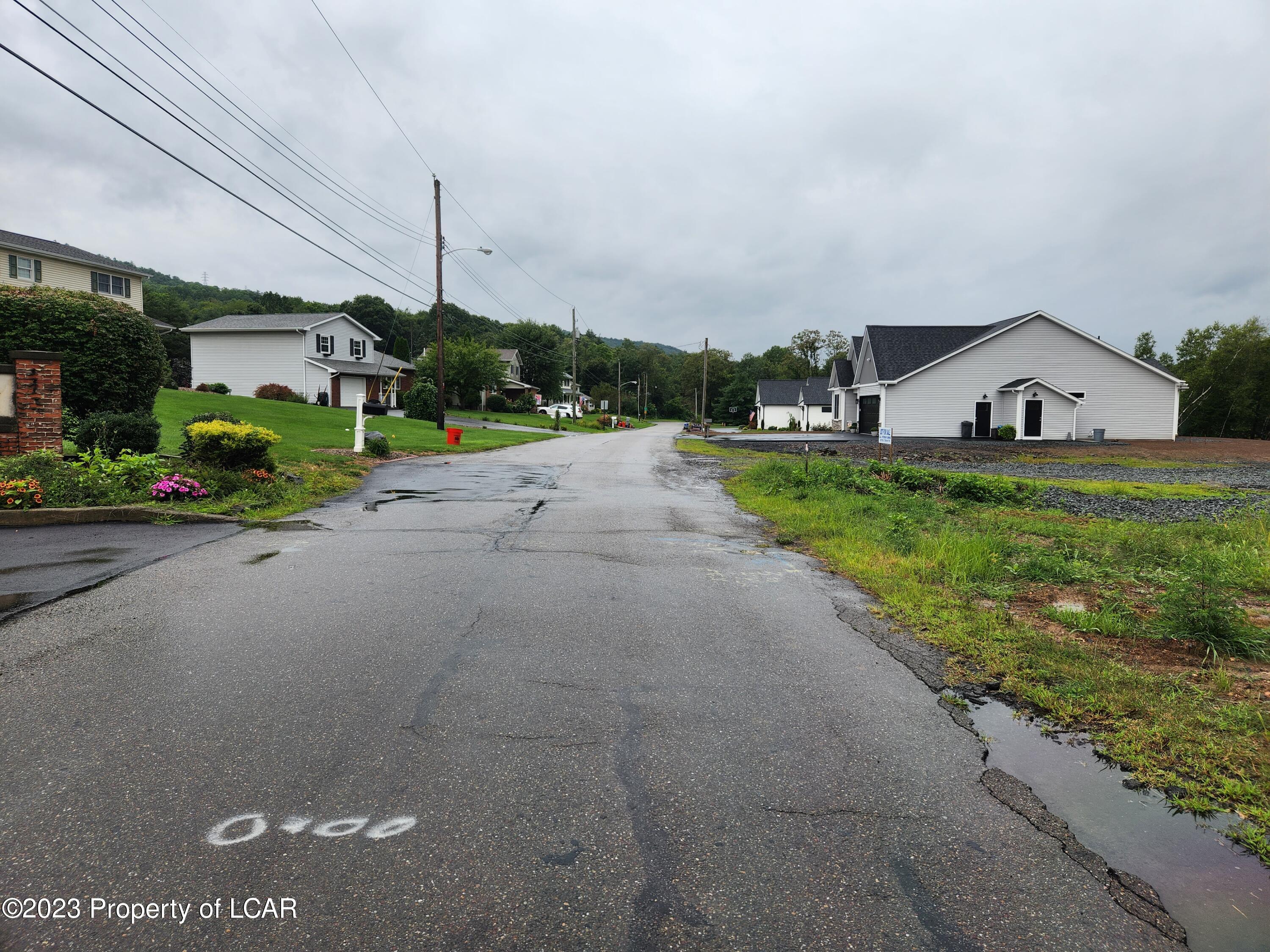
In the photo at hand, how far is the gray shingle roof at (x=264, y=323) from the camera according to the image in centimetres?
4541

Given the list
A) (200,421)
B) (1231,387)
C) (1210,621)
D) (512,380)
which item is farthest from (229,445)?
(1231,387)

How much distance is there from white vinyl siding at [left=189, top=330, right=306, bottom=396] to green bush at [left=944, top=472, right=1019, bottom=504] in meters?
42.9

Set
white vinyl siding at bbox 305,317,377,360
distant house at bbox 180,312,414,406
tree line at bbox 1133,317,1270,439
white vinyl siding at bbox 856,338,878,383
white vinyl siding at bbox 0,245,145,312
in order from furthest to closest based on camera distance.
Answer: tree line at bbox 1133,317,1270,439 < white vinyl siding at bbox 305,317,377,360 < distant house at bbox 180,312,414,406 < white vinyl siding at bbox 856,338,878,383 < white vinyl siding at bbox 0,245,145,312

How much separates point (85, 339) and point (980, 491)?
690 inches

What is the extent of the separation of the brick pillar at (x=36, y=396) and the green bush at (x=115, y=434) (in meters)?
0.81

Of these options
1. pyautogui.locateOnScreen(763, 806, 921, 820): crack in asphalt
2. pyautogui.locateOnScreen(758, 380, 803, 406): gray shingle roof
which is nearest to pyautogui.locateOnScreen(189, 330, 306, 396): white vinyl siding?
pyautogui.locateOnScreen(758, 380, 803, 406): gray shingle roof

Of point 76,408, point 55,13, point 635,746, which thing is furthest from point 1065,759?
point 76,408

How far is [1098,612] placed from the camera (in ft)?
19.7

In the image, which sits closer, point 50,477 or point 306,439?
point 50,477

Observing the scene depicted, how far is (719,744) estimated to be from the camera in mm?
3576

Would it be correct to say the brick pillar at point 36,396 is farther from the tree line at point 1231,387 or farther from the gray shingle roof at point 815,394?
the tree line at point 1231,387

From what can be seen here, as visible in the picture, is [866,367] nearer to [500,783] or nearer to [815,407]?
[815,407]

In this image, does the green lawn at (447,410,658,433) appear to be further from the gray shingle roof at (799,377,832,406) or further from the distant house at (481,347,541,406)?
the gray shingle roof at (799,377,832,406)

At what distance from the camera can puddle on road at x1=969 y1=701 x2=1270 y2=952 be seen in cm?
240
